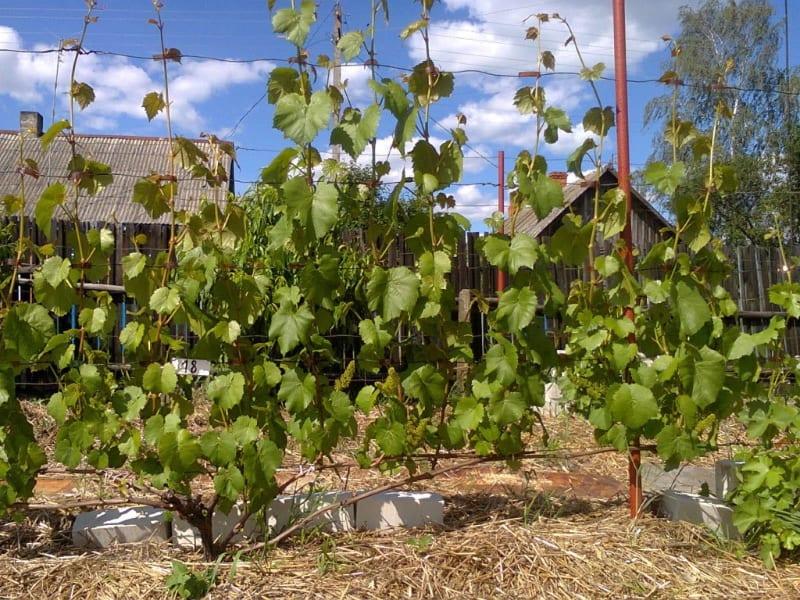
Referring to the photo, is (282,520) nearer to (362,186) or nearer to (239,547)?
(239,547)

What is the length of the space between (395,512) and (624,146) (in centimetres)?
156

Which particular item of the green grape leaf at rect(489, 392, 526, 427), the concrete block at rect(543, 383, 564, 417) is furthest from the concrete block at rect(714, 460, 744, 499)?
the concrete block at rect(543, 383, 564, 417)

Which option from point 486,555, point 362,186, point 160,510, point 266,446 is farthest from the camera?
point 160,510

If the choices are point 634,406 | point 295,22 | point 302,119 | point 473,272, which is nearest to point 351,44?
point 295,22

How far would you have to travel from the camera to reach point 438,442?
249 cm

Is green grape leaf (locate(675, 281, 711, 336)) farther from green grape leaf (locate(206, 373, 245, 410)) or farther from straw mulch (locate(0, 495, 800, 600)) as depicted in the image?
green grape leaf (locate(206, 373, 245, 410))

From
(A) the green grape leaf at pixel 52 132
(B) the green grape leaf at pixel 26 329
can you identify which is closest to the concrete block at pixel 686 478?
(B) the green grape leaf at pixel 26 329

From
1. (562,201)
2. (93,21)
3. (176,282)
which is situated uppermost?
(93,21)

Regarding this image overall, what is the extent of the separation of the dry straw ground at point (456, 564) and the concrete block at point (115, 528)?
0.20ft

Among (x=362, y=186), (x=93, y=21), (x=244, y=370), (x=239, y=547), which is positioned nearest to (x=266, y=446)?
(x=244, y=370)

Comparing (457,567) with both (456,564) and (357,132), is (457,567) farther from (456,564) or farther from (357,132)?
(357,132)

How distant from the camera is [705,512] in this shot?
268cm

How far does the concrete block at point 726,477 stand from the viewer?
2.79 metres

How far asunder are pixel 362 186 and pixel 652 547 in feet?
4.98
